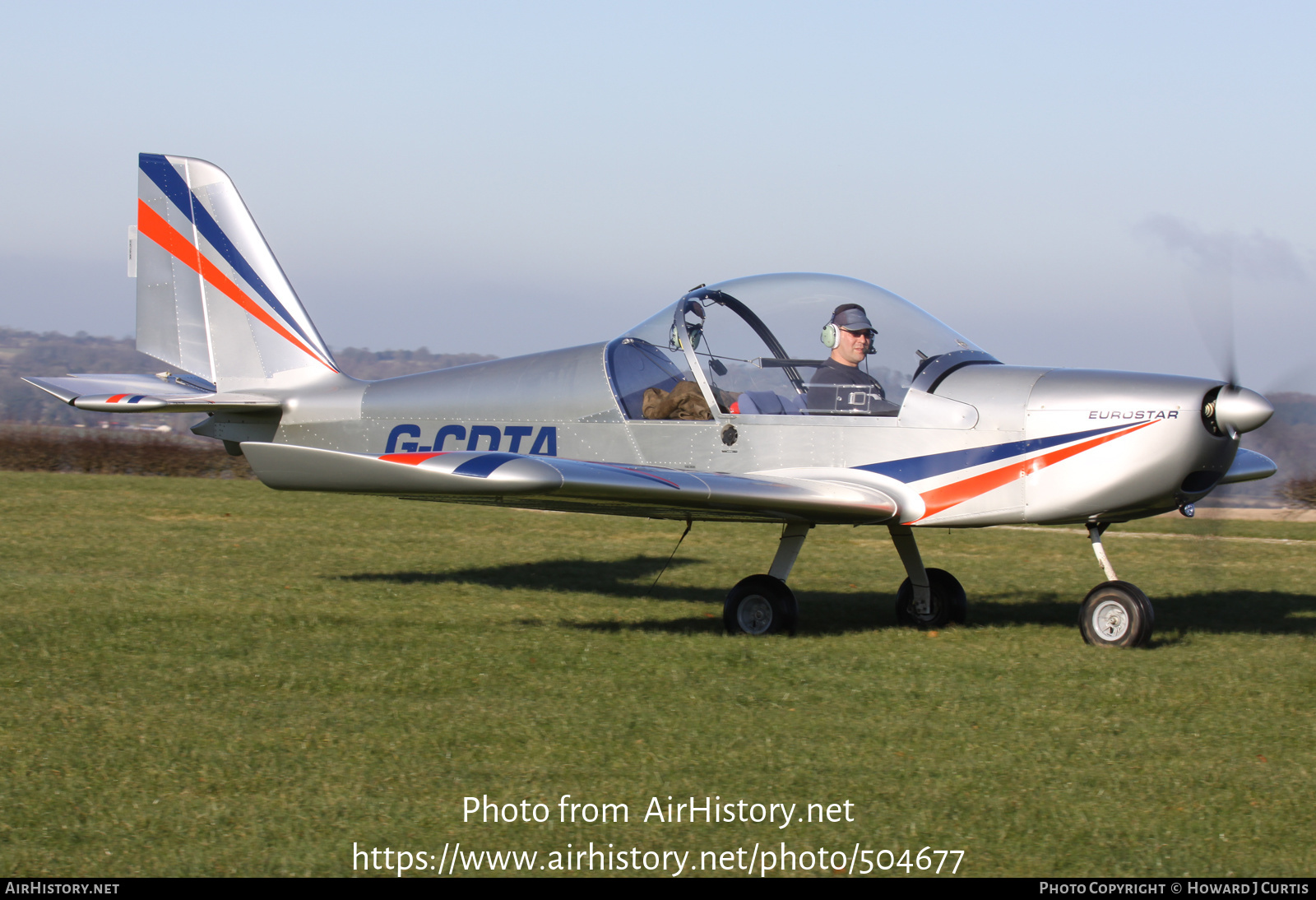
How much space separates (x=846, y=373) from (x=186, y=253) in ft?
21.2

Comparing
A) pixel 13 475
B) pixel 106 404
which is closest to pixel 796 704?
pixel 106 404

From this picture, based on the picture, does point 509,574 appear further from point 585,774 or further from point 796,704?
point 585,774

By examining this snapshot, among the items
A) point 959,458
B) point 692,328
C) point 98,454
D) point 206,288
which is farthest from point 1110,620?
point 98,454

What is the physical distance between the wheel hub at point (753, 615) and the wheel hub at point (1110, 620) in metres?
2.13

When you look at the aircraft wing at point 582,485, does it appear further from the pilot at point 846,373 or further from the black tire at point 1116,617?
the black tire at point 1116,617

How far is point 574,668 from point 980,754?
2.47m

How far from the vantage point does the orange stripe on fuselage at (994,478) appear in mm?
7172

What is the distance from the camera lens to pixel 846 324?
7.99 metres

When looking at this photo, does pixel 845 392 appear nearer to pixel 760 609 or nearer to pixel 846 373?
pixel 846 373

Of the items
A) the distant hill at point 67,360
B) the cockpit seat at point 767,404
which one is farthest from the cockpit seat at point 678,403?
the distant hill at point 67,360

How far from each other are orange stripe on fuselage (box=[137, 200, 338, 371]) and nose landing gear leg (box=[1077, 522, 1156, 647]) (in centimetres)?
751

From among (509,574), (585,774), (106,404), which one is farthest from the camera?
(509,574)

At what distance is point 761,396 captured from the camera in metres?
8.21

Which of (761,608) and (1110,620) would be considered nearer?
(1110,620)
